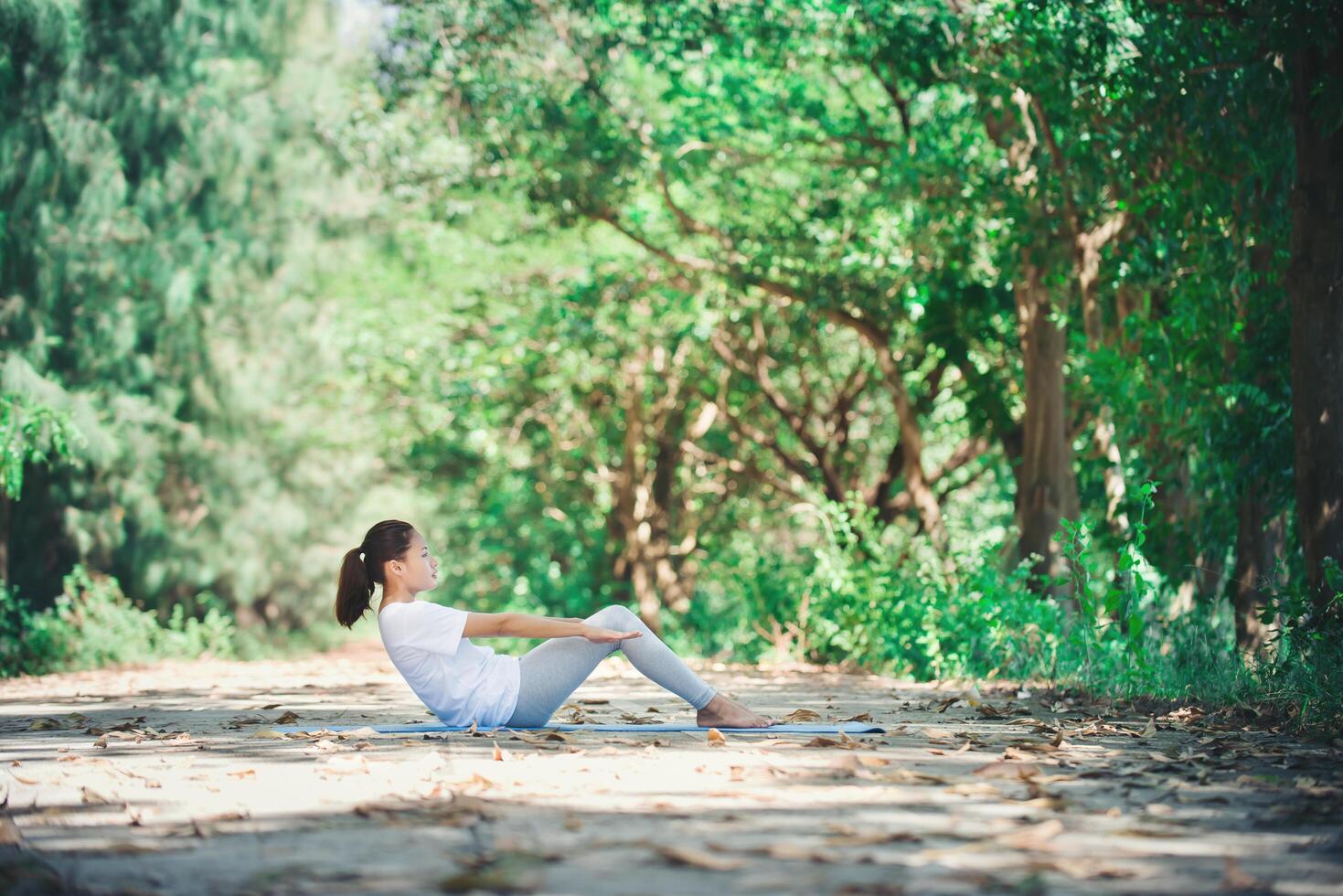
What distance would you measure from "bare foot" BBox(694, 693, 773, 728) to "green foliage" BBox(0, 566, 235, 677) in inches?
416

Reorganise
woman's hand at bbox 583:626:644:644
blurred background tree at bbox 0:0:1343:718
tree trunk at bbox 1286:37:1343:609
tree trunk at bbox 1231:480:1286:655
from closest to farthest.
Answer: woman's hand at bbox 583:626:644:644, tree trunk at bbox 1286:37:1343:609, blurred background tree at bbox 0:0:1343:718, tree trunk at bbox 1231:480:1286:655

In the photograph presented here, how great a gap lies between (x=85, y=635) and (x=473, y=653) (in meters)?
11.4

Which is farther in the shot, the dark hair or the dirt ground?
the dark hair

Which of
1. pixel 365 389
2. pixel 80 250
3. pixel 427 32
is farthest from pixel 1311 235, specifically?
pixel 365 389

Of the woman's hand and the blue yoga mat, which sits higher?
the woman's hand

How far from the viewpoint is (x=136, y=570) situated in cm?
2192

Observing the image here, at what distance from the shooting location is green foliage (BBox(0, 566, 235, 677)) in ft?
50.7

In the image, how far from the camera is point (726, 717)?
6617 mm

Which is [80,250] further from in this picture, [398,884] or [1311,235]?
[398,884]

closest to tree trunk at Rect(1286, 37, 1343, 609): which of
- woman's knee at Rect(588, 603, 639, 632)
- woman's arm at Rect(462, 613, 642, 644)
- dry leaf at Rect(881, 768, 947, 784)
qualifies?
dry leaf at Rect(881, 768, 947, 784)

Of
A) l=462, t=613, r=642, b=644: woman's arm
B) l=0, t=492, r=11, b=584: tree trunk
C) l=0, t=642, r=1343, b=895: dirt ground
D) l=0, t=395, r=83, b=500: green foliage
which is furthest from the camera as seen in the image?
l=0, t=492, r=11, b=584: tree trunk

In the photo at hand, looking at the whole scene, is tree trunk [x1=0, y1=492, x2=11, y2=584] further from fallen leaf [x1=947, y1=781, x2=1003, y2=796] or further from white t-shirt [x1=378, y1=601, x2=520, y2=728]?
fallen leaf [x1=947, y1=781, x2=1003, y2=796]

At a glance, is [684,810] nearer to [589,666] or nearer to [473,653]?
[589,666]

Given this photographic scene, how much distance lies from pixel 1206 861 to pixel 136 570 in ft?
68.8
